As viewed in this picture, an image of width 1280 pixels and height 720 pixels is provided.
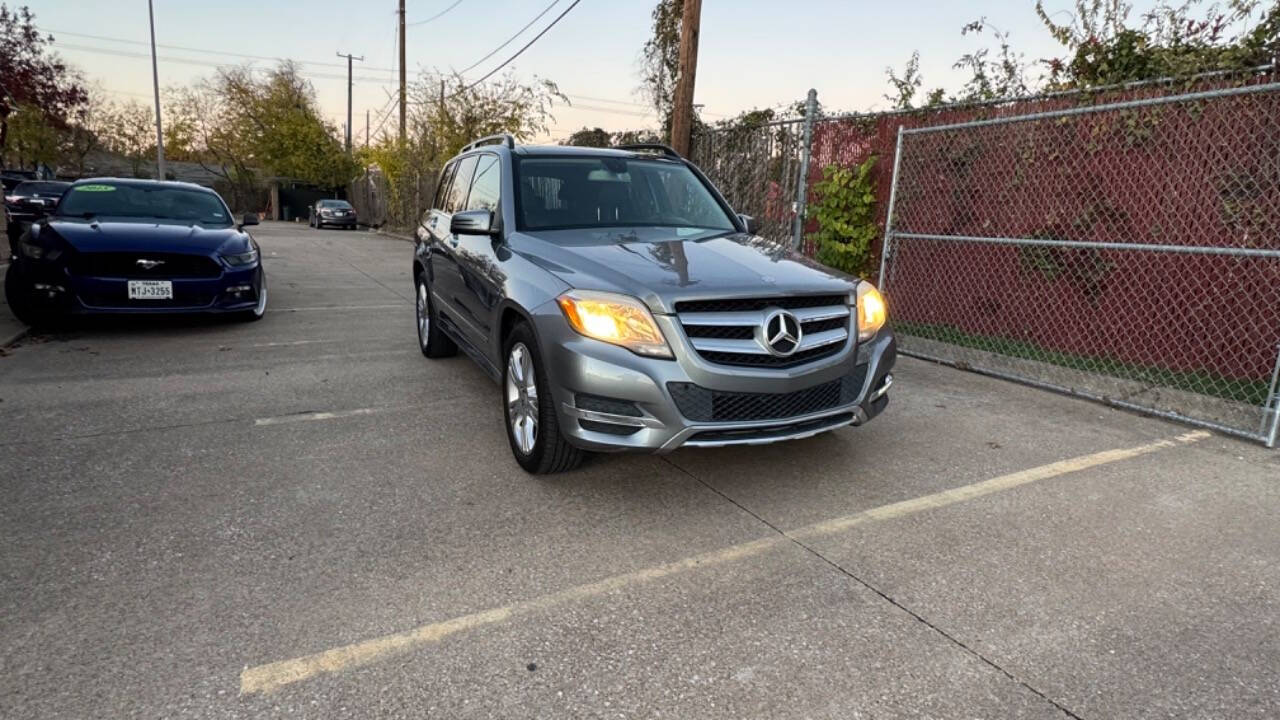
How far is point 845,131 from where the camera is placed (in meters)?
7.52

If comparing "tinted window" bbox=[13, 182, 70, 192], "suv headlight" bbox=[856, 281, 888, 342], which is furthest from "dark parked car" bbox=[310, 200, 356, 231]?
"suv headlight" bbox=[856, 281, 888, 342]

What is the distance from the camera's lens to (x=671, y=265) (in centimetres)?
332

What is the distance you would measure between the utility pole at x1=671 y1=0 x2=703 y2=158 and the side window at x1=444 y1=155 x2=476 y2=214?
419cm

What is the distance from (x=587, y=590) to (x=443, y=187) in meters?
4.46

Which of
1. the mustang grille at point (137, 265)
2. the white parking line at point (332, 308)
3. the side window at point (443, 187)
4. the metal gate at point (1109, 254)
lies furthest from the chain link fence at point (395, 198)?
the metal gate at point (1109, 254)

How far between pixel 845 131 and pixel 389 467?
6016 mm

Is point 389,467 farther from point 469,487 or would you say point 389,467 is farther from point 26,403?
point 26,403

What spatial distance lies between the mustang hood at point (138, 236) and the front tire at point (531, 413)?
4379mm

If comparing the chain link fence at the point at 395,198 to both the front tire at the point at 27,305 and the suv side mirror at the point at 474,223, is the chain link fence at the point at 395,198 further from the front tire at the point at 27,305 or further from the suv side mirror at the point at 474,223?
the suv side mirror at the point at 474,223

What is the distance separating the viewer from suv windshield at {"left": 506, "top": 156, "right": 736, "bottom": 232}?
415 cm

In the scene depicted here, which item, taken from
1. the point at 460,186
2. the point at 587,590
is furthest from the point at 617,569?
the point at 460,186

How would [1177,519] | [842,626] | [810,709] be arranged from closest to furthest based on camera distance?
[810,709] < [842,626] < [1177,519]

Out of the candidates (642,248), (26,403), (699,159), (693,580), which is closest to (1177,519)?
(693,580)

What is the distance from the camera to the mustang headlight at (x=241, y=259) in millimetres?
6646
